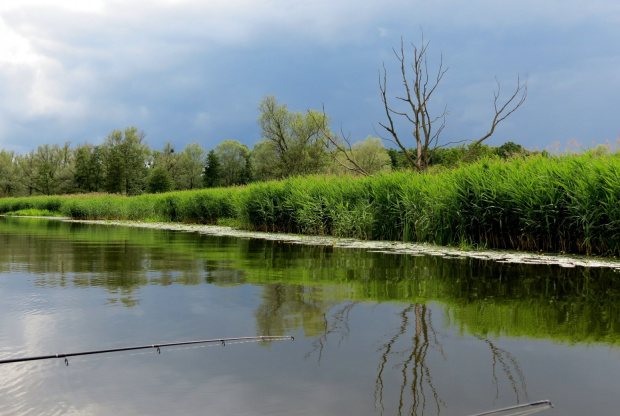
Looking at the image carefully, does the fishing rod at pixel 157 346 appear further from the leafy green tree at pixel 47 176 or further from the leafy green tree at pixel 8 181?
the leafy green tree at pixel 8 181

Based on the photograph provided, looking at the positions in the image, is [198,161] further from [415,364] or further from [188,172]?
[415,364]

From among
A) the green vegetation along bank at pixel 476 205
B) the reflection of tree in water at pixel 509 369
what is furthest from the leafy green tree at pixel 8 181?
the reflection of tree in water at pixel 509 369

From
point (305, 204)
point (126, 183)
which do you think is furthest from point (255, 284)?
point (126, 183)

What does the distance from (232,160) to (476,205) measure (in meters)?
79.8

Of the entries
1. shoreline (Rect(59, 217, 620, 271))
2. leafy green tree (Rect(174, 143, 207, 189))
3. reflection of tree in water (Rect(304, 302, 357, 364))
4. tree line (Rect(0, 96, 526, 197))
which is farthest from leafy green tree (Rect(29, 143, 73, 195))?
reflection of tree in water (Rect(304, 302, 357, 364))

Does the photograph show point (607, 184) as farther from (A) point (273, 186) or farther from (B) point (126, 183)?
(B) point (126, 183)

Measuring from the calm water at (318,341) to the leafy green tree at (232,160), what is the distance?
76825mm

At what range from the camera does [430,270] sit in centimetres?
782

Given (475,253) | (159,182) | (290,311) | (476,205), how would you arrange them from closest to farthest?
1. (290,311)
2. (475,253)
3. (476,205)
4. (159,182)

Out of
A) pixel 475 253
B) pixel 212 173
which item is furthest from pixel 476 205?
pixel 212 173

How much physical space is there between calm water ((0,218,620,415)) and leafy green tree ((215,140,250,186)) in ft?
252

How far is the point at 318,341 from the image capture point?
12.4 ft

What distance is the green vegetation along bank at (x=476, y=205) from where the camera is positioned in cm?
969

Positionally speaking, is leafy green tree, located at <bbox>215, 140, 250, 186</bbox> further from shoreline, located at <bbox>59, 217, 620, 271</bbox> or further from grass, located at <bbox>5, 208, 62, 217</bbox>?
shoreline, located at <bbox>59, 217, 620, 271</bbox>
